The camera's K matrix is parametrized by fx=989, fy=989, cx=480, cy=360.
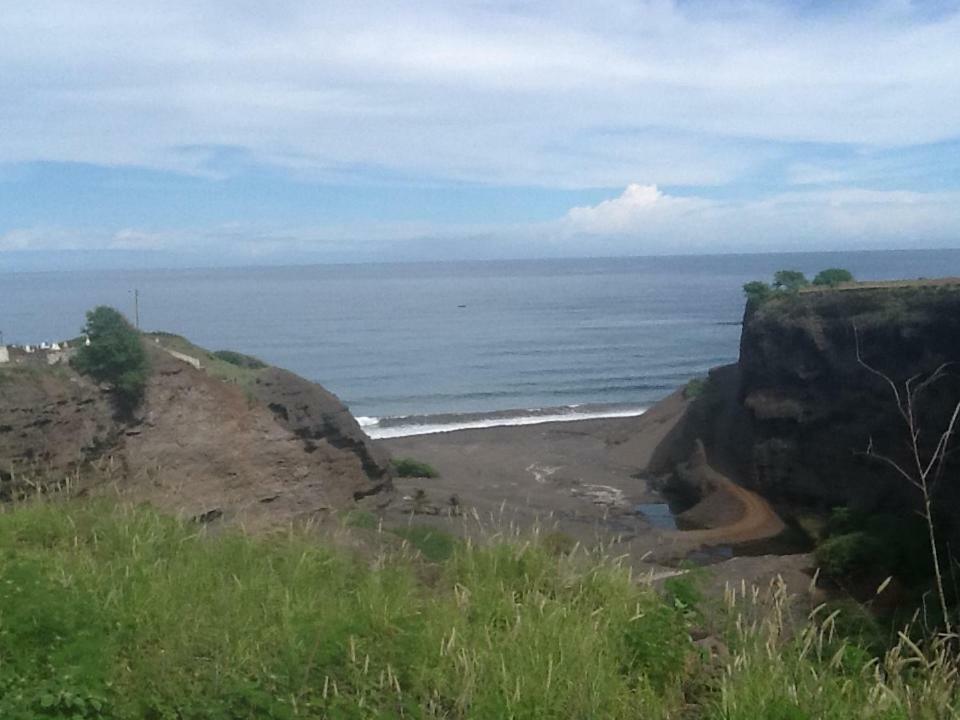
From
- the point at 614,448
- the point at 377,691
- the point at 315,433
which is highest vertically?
the point at 377,691

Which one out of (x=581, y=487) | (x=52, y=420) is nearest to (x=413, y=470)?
(x=581, y=487)

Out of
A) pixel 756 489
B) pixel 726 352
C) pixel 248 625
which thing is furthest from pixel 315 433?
pixel 726 352

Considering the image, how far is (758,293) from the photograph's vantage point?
3797 centimetres

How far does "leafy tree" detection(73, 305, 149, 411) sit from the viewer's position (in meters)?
21.5

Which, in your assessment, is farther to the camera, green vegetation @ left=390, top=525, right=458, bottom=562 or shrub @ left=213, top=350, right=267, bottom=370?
shrub @ left=213, top=350, right=267, bottom=370

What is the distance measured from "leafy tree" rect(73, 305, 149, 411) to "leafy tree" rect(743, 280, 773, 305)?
2272cm

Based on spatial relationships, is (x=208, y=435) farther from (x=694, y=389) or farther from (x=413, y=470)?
(x=694, y=389)

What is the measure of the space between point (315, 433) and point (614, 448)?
65.9 feet

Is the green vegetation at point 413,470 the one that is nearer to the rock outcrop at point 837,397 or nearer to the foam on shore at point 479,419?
the rock outcrop at point 837,397

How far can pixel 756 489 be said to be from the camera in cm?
3156

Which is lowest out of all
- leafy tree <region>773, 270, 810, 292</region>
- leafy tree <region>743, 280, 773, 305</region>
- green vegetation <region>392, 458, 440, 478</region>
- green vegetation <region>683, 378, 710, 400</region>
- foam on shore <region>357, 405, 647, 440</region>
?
foam on shore <region>357, 405, 647, 440</region>

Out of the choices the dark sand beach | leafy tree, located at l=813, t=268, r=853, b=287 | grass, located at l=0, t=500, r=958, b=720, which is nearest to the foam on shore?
the dark sand beach

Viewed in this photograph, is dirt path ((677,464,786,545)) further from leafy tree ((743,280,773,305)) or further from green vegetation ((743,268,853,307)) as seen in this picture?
green vegetation ((743,268,853,307))

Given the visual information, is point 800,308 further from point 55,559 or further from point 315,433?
point 55,559
